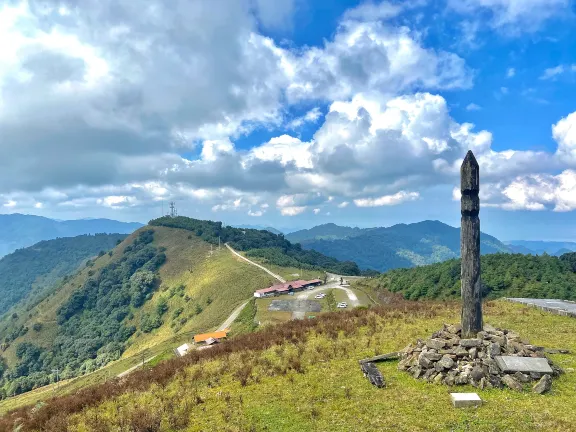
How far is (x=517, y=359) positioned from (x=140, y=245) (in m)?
196

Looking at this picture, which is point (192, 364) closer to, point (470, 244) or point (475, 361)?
point (475, 361)

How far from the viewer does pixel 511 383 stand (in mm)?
17453

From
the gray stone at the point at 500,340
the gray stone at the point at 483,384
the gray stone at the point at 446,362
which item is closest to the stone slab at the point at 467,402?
the gray stone at the point at 483,384

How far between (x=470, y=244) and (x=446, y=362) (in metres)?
7.48

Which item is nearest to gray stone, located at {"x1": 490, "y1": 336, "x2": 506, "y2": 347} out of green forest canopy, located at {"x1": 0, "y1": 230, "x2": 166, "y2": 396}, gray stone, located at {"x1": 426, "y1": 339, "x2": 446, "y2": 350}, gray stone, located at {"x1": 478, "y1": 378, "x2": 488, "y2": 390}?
gray stone, located at {"x1": 426, "y1": 339, "x2": 446, "y2": 350}

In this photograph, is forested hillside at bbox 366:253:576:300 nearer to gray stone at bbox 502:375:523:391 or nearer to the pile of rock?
the pile of rock

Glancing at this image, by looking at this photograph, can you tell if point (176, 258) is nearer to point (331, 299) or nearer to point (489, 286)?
point (331, 299)

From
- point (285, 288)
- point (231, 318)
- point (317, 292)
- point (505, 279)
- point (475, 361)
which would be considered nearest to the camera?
point (475, 361)

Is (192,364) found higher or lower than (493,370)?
lower

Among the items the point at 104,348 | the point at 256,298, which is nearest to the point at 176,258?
the point at 104,348

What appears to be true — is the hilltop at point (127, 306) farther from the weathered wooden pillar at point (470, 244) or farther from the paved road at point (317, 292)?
the weathered wooden pillar at point (470, 244)

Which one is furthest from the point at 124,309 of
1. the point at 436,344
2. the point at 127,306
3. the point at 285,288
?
the point at 436,344

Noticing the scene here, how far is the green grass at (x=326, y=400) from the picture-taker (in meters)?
14.8

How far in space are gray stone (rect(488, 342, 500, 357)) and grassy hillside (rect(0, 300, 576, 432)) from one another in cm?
243
